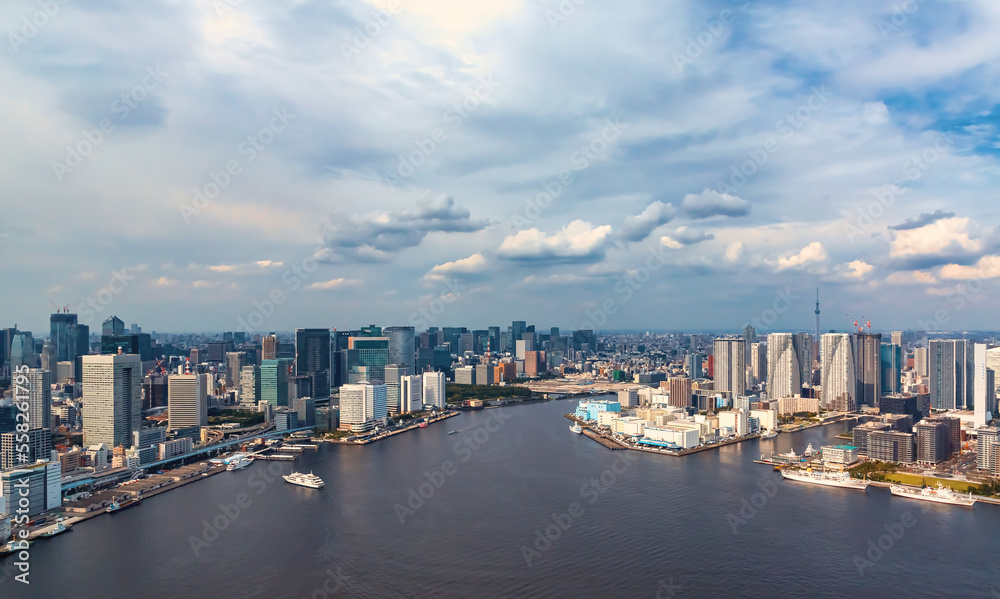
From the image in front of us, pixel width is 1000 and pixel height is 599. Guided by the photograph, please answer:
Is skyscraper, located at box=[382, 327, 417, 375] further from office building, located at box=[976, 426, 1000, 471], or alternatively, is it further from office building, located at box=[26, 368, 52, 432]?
office building, located at box=[976, 426, 1000, 471]

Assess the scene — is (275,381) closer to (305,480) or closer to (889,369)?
(305,480)

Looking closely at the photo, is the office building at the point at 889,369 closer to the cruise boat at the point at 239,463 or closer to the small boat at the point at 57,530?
the cruise boat at the point at 239,463

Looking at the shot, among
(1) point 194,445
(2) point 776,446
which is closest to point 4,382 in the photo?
(1) point 194,445

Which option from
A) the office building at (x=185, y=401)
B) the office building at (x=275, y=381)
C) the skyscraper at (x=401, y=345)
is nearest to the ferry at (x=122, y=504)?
the office building at (x=185, y=401)

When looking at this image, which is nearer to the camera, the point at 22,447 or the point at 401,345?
the point at 22,447

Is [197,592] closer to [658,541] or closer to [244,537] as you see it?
[244,537]

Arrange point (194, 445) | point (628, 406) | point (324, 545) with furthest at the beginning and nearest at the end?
point (628, 406) < point (194, 445) < point (324, 545)

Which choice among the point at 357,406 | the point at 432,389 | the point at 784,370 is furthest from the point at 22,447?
the point at 784,370
